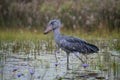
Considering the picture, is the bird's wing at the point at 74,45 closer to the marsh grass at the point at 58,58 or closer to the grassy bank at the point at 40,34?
the marsh grass at the point at 58,58

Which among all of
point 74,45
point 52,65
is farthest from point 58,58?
point 52,65

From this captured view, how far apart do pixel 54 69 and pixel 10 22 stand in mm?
10090

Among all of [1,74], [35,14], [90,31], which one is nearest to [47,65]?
[1,74]

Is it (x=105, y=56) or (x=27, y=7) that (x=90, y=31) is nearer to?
(x=27, y=7)

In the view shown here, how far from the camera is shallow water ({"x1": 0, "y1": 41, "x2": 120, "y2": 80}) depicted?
7.21 m

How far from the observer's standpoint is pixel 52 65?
331 inches

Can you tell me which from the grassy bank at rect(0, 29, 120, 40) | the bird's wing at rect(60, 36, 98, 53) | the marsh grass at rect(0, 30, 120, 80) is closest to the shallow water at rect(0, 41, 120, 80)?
the marsh grass at rect(0, 30, 120, 80)

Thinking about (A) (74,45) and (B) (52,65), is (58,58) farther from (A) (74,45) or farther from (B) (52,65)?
(B) (52,65)

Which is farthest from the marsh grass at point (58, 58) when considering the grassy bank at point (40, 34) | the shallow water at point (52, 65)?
the grassy bank at point (40, 34)

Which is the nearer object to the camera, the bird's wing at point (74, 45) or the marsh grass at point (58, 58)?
the marsh grass at point (58, 58)

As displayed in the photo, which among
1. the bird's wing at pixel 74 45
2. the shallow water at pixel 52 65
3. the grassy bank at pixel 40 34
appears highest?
the grassy bank at pixel 40 34

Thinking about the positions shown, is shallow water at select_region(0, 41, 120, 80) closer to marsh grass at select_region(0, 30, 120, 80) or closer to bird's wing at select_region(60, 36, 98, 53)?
Answer: marsh grass at select_region(0, 30, 120, 80)

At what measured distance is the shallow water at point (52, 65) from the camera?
7.21 metres

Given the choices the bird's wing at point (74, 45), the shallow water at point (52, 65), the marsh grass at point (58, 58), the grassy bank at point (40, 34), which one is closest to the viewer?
the shallow water at point (52, 65)
